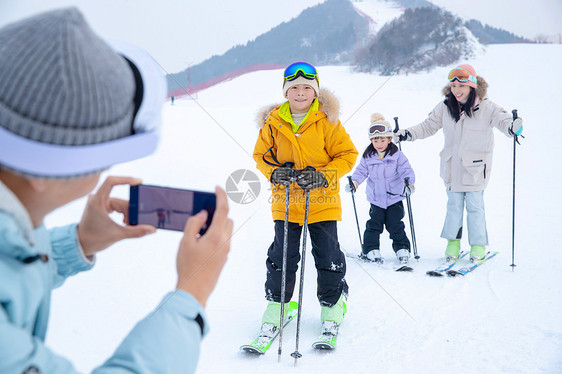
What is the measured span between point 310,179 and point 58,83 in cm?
209

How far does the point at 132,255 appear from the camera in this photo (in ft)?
12.8

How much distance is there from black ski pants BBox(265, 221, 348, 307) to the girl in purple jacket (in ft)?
5.03

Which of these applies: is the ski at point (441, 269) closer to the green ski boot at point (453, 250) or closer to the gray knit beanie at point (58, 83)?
the green ski boot at point (453, 250)

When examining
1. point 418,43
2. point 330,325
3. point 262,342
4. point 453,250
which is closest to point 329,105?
point 330,325

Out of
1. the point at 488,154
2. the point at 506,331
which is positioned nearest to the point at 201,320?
the point at 506,331

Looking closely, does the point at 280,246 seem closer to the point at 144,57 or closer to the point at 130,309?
the point at 130,309

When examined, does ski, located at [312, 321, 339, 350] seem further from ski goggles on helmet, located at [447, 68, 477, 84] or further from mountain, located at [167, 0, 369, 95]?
mountain, located at [167, 0, 369, 95]

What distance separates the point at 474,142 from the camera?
4.18m

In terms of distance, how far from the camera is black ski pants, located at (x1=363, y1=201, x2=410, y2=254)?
14.4 feet

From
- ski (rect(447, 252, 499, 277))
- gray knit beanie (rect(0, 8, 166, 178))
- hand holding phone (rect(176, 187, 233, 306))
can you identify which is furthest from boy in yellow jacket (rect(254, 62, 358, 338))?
gray knit beanie (rect(0, 8, 166, 178))

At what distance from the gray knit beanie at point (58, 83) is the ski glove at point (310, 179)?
1993mm

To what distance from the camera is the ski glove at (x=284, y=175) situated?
266 cm

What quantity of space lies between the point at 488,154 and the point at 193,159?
525cm

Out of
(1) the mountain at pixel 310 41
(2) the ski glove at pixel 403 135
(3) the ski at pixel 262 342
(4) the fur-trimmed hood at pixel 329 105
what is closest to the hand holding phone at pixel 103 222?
(3) the ski at pixel 262 342
